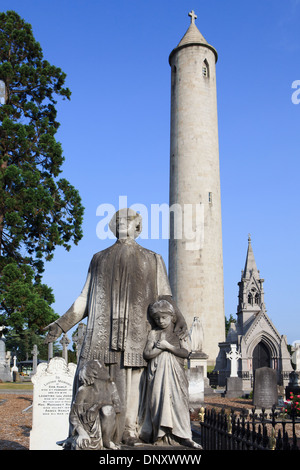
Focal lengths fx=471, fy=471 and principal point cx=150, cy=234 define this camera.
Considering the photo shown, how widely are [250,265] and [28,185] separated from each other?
21.6 meters

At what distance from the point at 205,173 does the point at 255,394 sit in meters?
24.3

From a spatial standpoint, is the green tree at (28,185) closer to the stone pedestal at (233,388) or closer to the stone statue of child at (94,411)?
the stone pedestal at (233,388)

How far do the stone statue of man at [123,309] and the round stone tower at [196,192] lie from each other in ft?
103

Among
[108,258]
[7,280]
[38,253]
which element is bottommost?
[108,258]

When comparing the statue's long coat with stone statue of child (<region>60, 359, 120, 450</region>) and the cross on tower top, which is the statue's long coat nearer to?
stone statue of child (<region>60, 359, 120, 450</region>)

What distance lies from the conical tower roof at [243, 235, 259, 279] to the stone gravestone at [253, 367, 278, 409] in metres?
22.5

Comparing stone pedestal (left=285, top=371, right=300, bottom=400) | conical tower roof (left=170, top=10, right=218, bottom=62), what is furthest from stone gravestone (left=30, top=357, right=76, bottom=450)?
conical tower roof (left=170, top=10, right=218, bottom=62)

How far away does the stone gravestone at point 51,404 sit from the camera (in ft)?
27.3

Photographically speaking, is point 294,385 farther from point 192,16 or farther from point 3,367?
point 192,16

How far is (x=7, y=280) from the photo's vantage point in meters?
22.9

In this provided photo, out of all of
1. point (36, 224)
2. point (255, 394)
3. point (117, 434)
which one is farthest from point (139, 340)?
point (36, 224)

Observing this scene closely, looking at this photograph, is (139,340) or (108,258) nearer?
(139,340)

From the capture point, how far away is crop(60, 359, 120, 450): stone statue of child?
396 centimetres
